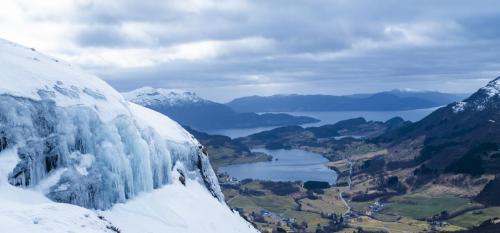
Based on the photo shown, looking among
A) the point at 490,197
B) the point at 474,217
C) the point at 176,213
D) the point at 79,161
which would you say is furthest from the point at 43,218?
the point at 490,197

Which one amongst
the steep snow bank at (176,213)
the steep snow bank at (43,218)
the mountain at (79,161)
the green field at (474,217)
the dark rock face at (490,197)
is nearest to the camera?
the steep snow bank at (43,218)

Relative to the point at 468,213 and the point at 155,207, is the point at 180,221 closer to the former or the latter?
the point at 155,207

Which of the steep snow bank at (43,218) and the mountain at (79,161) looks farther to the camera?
the mountain at (79,161)

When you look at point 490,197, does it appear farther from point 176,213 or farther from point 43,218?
point 43,218

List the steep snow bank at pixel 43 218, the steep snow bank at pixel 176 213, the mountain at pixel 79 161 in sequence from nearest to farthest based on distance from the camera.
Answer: the steep snow bank at pixel 43 218
the mountain at pixel 79 161
the steep snow bank at pixel 176 213

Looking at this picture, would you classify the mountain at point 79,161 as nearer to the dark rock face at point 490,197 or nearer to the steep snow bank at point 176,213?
the steep snow bank at point 176,213

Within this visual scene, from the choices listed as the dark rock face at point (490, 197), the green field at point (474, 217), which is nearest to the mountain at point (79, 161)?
the green field at point (474, 217)

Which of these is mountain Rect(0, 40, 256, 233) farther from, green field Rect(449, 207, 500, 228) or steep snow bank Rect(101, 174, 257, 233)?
green field Rect(449, 207, 500, 228)
